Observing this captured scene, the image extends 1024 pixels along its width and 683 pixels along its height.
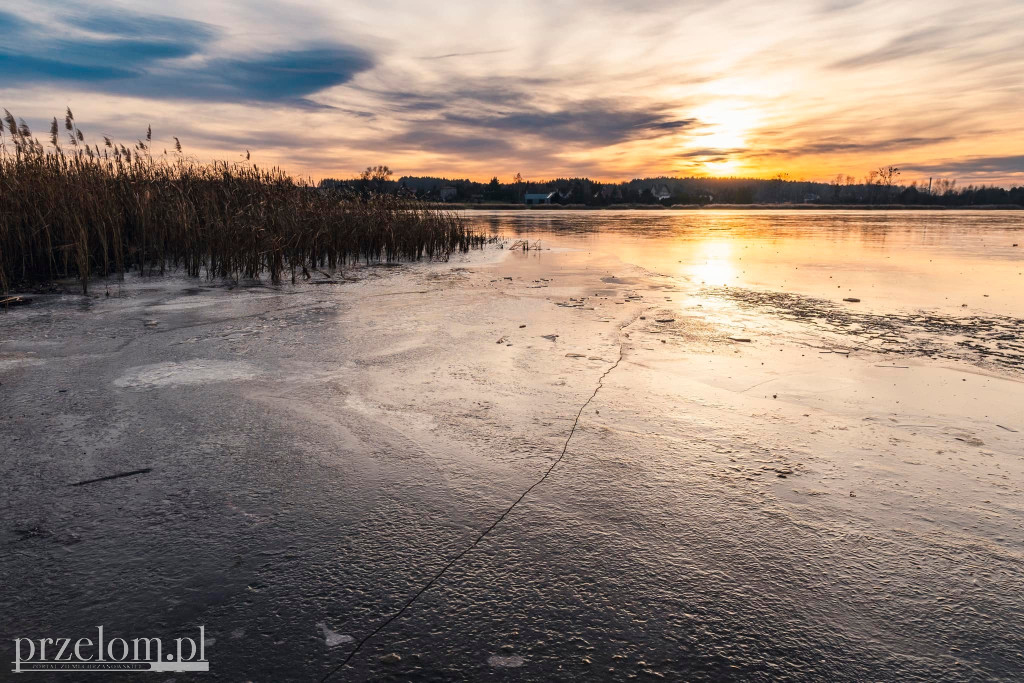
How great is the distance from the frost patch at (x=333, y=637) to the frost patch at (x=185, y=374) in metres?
2.57

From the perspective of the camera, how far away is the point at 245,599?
63.9 inches

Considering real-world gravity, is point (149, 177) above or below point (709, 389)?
above

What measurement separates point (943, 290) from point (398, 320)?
287 inches

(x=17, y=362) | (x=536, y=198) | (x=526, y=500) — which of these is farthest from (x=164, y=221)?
(x=536, y=198)

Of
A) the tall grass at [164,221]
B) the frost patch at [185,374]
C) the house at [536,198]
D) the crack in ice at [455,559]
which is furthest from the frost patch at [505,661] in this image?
the house at [536,198]

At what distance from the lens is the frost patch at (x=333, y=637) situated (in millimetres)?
1471

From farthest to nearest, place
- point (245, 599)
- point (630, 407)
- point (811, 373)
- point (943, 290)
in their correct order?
point (943, 290), point (811, 373), point (630, 407), point (245, 599)

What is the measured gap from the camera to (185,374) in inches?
149

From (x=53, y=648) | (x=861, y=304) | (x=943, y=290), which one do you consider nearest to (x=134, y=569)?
(x=53, y=648)

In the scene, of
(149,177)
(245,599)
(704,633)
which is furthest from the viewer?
(149,177)

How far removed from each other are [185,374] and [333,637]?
114 inches

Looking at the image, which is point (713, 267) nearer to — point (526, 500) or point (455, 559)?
point (526, 500)

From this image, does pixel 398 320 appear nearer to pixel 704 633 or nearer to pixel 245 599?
pixel 245 599

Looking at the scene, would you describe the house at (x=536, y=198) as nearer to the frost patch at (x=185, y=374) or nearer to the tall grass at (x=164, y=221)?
the tall grass at (x=164, y=221)
